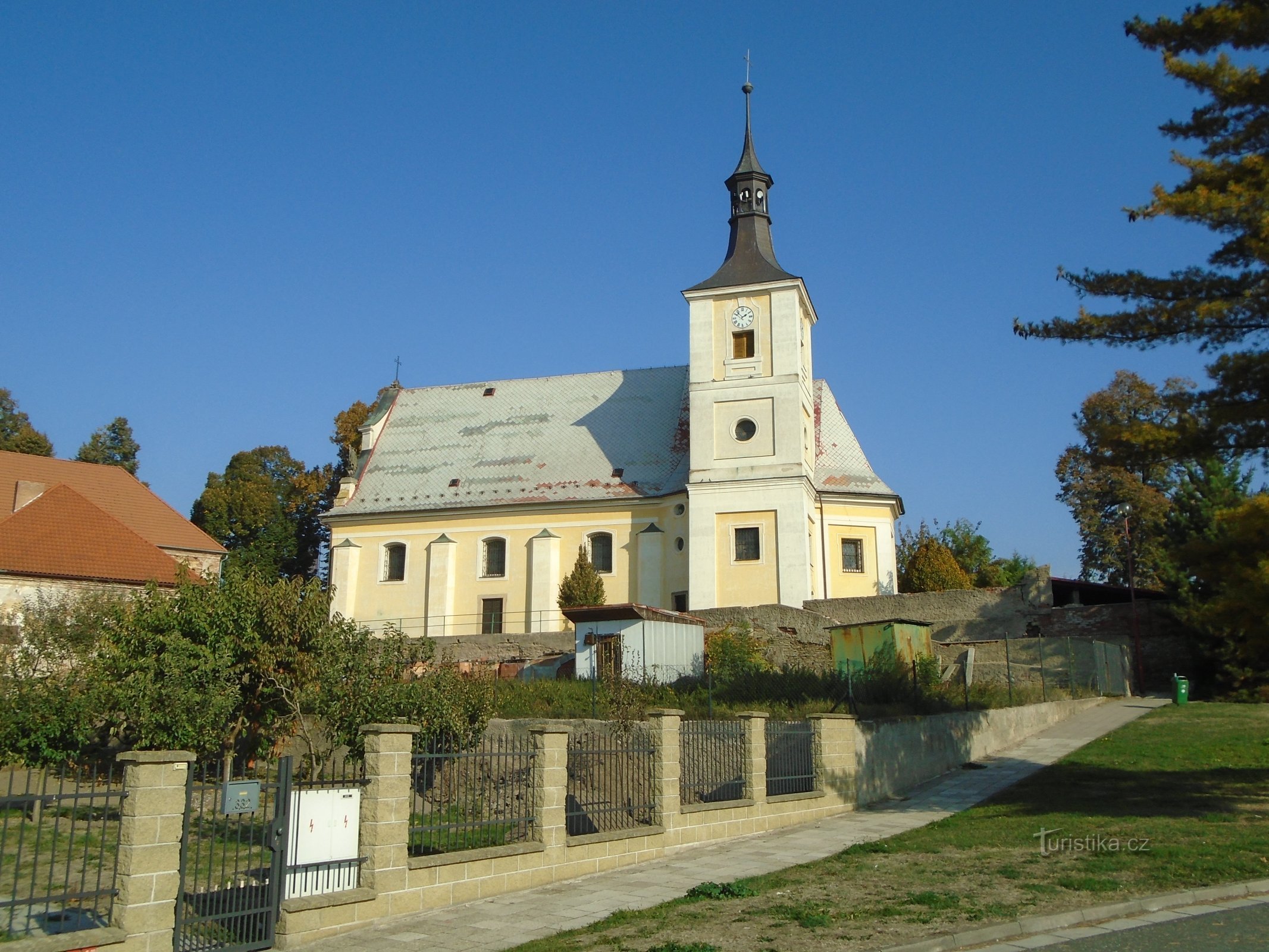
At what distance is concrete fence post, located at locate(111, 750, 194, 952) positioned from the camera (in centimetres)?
827

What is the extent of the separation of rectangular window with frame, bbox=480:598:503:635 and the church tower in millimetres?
8039

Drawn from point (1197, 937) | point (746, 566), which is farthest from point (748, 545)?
point (1197, 937)

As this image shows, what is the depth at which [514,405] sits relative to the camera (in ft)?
151

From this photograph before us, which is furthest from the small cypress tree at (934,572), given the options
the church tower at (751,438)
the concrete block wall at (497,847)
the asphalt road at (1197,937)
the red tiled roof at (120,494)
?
the asphalt road at (1197,937)

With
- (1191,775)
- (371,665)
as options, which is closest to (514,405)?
(371,665)

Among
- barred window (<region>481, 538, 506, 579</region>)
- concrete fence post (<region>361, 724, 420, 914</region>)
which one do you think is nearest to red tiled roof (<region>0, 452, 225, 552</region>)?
barred window (<region>481, 538, 506, 579</region>)

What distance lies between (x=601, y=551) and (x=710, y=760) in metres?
25.7

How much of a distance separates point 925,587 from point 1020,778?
23646 mm

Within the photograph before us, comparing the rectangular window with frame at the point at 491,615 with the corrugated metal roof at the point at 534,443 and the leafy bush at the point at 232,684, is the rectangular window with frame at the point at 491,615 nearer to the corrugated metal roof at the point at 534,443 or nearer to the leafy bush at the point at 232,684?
the corrugated metal roof at the point at 534,443

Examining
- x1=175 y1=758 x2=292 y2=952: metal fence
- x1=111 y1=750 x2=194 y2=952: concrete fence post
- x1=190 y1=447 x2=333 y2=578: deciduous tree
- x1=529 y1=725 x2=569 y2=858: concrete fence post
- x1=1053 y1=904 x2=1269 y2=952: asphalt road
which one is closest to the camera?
x1=1053 y1=904 x2=1269 y2=952: asphalt road

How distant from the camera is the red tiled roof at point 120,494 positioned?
40.1 meters

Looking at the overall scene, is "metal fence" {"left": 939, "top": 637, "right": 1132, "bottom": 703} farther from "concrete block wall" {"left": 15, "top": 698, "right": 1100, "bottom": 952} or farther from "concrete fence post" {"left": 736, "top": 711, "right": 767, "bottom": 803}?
"concrete fence post" {"left": 736, "top": 711, "right": 767, "bottom": 803}

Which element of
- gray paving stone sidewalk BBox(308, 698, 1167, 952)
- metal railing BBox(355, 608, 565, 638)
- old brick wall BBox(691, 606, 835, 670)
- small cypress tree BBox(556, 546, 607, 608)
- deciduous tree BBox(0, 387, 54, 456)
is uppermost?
deciduous tree BBox(0, 387, 54, 456)

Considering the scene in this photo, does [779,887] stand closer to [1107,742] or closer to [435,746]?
[435,746]
